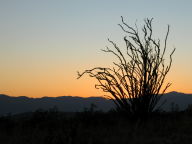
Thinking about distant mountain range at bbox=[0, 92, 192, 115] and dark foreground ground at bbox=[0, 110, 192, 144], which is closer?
dark foreground ground at bbox=[0, 110, 192, 144]

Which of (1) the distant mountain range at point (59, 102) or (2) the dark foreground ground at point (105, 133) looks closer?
(2) the dark foreground ground at point (105, 133)

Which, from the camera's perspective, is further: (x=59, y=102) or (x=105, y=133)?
(x=59, y=102)

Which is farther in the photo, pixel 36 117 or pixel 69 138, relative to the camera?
pixel 36 117

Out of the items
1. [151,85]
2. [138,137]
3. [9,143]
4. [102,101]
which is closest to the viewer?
[9,143]

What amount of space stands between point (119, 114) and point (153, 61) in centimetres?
224

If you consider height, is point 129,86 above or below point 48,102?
below

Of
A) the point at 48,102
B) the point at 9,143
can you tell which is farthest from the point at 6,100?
the point at 9,143

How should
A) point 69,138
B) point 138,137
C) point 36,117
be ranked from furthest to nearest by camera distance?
point 36,117 → point 138,137 → point 69,138

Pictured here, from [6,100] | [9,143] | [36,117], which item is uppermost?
[6,100]

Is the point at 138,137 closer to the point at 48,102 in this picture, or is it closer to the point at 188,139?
the point at 188,139

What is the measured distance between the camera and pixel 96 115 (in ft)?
43.3

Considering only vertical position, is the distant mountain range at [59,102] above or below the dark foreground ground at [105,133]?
above

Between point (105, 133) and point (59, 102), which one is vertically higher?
point (59, 102)

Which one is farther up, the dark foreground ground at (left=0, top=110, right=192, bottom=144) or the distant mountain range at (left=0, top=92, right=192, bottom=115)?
the distant mountain range at (left=0, top=92, right=192, bottom=115)
